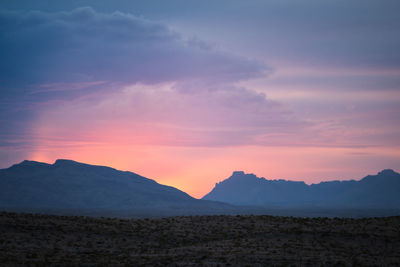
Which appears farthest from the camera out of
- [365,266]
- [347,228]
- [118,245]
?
[347,228]

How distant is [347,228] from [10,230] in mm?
35481

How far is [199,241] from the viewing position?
1854 inches

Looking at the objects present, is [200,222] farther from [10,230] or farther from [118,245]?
[10,230]

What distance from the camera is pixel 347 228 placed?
50.2 m

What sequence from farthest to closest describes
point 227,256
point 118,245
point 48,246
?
point 118,245 < point 48,246 < point 227,256

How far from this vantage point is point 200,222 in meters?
56.4

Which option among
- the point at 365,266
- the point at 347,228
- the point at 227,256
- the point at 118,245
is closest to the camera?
the point at 365,266

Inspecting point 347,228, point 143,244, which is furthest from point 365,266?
point 143,244

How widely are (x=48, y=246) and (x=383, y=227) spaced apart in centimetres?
3521

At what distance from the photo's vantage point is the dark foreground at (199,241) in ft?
122

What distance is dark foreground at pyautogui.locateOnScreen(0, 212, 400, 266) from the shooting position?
3706cm

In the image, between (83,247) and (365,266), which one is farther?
(83,247)

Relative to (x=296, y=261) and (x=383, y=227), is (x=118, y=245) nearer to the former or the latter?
(x=296, y=261)

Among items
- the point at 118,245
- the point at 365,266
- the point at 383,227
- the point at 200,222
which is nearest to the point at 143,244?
the point at 118,245
